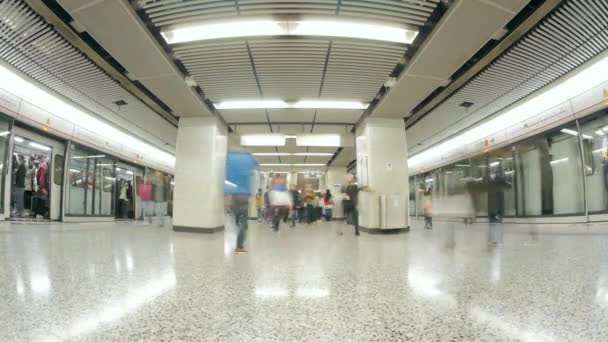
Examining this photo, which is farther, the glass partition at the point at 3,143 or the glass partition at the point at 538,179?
the glass partition at the point at 3,143

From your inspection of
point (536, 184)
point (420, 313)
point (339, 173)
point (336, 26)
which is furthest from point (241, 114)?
point (339, 173)

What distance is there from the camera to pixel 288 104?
26.4 feet

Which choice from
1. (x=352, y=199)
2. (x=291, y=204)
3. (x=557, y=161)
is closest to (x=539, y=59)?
(x=557, y=161)

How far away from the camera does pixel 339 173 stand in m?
19.8

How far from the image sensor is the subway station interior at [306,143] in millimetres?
1812

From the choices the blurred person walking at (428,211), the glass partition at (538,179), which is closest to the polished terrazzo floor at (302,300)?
the glass partition at (538,179)

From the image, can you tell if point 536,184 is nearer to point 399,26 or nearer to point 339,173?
point 399,26

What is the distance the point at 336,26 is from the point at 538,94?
237 inches

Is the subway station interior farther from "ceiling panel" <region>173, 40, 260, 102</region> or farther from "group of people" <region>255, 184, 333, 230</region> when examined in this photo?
"group of people" <region>255, 184, 333, 230</region>

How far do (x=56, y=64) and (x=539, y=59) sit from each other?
372 inches

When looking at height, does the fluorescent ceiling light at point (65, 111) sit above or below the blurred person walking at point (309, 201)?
above

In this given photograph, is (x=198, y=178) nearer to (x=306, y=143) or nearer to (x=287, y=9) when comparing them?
(x=306, y=143)

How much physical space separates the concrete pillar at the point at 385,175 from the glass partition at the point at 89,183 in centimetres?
1029

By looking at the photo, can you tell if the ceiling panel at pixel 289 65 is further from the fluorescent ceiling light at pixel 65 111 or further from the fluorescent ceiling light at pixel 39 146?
the fluorescent ceiling light at pixel 39 146
